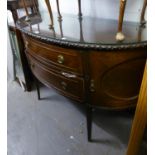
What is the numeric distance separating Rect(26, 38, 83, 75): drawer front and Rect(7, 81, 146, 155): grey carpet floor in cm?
61

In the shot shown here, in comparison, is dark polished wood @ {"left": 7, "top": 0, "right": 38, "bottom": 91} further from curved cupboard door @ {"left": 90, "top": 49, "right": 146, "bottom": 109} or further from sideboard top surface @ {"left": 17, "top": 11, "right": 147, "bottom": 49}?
curved cupboard door @ {"left": 90, "top": 49, "right": 146, "bottom": 109}

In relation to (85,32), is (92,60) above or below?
below

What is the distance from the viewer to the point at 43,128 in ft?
5.08

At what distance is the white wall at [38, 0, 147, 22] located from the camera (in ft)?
4.15

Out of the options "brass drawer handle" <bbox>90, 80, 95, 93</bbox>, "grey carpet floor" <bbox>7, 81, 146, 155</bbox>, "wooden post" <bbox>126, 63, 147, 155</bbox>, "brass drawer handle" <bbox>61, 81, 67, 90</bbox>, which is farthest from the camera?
"grey carpet floor" <bbox>7, 81, 146, 155</bbox>

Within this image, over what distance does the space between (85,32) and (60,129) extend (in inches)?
32.7

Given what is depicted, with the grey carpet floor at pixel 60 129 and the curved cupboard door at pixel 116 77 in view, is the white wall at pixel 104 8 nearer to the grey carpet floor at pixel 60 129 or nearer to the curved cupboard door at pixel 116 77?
the curved cupboard door at pixel 116 77

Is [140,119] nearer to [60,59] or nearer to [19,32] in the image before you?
[60,59]

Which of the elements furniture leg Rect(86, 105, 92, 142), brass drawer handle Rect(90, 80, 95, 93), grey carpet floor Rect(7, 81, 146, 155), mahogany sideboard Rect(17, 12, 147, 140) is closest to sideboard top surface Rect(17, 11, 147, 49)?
mahogany sideboard Rect(17, 12, 147, 140)

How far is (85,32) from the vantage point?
45.2 inches

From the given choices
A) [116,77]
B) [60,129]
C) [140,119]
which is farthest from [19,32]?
[140,119]

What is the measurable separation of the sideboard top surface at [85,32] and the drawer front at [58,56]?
0.05 meters
